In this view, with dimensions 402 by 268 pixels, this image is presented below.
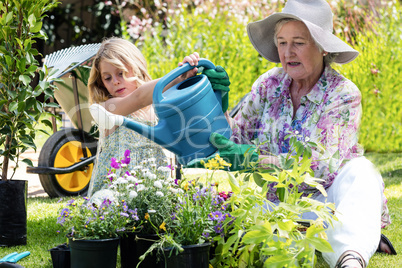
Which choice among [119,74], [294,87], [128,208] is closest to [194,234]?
[128,208]

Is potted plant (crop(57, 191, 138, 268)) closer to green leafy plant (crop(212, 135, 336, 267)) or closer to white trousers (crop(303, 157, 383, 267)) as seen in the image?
green leafy plant (crop(212, 135, 336, 267))

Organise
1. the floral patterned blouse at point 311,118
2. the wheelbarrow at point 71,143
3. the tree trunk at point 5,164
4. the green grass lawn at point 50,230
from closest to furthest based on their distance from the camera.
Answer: the floral patterned blouse at point 311,118
the green grass lawn at point 50,230
the tree trunk at point 5,164
the wheelbarrow at point 71,143

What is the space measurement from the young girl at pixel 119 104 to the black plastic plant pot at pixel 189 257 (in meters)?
0.87

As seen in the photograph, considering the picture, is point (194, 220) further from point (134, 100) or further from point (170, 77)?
point (134, 100)

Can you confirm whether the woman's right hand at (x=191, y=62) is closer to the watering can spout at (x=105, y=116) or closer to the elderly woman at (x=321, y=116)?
the elderly woman at (x=321, y=116)

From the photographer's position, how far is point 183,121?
174cm

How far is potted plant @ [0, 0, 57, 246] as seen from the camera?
7.31ft

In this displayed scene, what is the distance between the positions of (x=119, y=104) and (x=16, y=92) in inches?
19.0

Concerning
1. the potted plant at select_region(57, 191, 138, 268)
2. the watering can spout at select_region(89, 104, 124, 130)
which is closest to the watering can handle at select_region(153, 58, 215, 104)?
the watering can spout at select_region(89, 104, 124, 130)

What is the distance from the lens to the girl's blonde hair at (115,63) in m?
2.40

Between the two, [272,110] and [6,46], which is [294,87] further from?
[6,46]

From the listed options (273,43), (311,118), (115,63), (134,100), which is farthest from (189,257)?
(115,63)

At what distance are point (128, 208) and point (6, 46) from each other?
1102 mm

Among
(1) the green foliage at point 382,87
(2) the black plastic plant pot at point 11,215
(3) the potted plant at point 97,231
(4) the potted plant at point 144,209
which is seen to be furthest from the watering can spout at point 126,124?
(1) the green foliage at point 382,87
